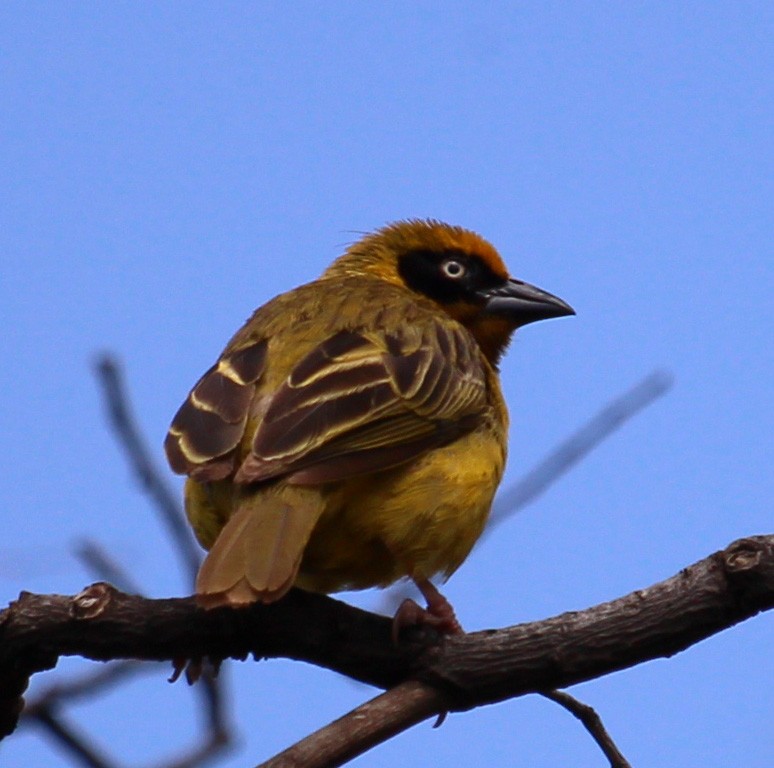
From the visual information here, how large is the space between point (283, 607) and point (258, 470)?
41 centimetres

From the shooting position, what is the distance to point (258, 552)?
4066 mm

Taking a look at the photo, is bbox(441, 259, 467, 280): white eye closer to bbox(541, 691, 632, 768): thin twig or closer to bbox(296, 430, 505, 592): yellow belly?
bbox(296, 430, 505, 592): yellow belly

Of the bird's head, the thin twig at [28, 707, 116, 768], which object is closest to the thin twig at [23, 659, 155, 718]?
the thin twig at [28, 707, 116, 768]

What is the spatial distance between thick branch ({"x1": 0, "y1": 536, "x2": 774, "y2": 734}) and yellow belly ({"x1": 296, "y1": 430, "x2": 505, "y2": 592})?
1.13ft

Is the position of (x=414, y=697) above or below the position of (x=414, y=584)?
below

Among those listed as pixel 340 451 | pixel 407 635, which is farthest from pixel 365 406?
pixel 407 635

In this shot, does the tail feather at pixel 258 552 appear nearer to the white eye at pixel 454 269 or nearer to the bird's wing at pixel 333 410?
the bird's wing at pixel 333 410

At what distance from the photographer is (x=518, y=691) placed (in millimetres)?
3896

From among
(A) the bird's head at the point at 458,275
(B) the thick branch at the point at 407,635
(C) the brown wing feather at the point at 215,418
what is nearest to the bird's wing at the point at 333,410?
(C) the brown wing feather at the point at 215,418

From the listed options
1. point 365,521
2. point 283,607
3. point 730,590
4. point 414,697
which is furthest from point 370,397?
point 730,590

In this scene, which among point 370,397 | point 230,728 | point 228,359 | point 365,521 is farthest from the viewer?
A: point 228,359

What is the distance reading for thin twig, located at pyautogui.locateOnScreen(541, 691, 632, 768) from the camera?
12.2ft

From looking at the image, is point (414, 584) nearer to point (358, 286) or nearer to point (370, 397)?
point (370, 397)

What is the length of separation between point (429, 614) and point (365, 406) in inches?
34.8
